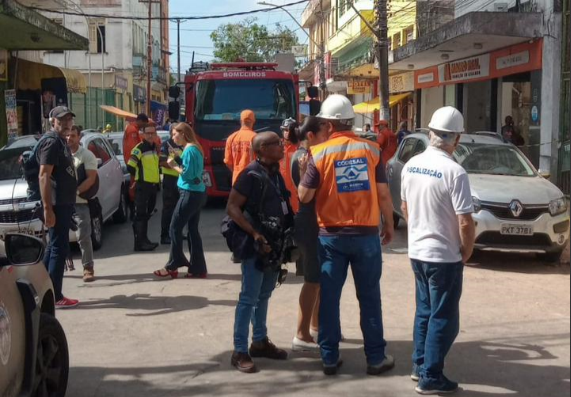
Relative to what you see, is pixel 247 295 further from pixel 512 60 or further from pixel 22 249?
pixel 512 60

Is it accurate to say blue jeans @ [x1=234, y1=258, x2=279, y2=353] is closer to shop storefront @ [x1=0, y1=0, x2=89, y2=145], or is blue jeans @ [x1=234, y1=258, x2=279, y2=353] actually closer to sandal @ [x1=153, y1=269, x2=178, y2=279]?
sandal @ [x1=153, y1=269, x2=178, y2=279]

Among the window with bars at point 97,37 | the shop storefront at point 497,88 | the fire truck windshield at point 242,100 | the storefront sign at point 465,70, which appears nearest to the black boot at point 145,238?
the fire truck windshield at point 242,100

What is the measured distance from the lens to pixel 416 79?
3109 cm

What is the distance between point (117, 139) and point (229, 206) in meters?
14.3

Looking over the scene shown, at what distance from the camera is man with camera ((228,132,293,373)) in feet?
18.3

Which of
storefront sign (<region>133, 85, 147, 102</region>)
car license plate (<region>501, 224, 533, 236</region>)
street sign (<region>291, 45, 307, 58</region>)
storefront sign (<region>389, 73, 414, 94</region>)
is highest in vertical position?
street sign (<region>291, 45, 307, 58</region>)

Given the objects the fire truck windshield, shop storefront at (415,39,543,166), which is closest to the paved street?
the fire truck windshield

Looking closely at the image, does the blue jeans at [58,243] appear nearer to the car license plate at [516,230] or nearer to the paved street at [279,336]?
the paved street at [279,336]

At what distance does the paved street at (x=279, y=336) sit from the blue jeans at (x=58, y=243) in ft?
1.35

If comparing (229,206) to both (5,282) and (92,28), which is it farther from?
(92,28)

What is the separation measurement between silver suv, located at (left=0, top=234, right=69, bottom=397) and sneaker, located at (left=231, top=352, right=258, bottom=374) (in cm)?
129

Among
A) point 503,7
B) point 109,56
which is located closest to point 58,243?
point 503,7

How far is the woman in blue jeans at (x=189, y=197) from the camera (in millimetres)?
8812

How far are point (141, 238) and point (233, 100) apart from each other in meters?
5.82
